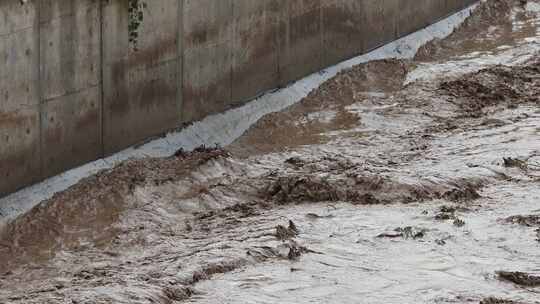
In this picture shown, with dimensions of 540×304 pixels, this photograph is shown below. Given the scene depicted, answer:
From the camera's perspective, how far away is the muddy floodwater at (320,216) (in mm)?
11781

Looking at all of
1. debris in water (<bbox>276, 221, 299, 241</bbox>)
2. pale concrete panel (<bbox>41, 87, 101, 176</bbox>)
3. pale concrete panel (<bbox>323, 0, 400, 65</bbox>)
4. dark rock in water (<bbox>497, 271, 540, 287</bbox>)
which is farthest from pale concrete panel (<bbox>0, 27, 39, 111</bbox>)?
pale concrete panel (<bbox>323, 0, 400, 65</bbox>)

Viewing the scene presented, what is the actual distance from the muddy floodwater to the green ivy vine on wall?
4.41ft

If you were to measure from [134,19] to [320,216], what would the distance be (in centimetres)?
334

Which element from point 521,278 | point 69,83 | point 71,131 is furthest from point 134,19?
point 521,278

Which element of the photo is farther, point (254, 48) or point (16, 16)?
point (254, 48)

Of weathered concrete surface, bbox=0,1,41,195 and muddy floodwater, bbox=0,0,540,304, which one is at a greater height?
weathered concrete surface, bbox=0,1,41,195

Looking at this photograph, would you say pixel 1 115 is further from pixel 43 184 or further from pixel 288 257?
pixel 288 257

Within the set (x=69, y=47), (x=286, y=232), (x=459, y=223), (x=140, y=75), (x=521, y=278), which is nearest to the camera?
(x=521, y=278)

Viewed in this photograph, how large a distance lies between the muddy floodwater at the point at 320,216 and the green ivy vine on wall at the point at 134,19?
135cm

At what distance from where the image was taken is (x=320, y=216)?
13.6m

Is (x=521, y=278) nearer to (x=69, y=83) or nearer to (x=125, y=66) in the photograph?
(x=69, y=83)

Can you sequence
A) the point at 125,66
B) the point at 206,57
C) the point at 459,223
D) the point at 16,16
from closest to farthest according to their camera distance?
the point at 459,223
the point at 16,16
the point at 125,66
the point at 206,57

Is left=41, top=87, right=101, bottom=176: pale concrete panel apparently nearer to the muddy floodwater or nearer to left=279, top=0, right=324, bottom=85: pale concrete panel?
the muddy floodwater

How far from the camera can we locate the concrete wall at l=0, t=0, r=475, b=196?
45.0 feet
